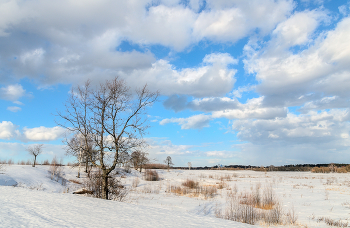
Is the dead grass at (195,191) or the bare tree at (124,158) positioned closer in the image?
the bare tree at (124,158)

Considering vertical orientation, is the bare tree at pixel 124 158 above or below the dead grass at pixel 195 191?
above

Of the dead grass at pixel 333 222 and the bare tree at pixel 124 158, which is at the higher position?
the bare tree at pixel 124 158

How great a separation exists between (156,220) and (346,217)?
1020 cm

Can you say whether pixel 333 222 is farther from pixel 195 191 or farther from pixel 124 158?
pixel 195 191

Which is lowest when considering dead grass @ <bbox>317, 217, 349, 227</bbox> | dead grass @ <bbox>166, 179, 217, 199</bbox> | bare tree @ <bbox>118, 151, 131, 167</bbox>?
dead grass @ <bbox>166, 179, 217, 199</bbox>

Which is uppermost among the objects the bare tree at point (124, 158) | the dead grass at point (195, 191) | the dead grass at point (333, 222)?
the bare tree at point (124, 158)

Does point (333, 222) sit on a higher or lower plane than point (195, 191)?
higher

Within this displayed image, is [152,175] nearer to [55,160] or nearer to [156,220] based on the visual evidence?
[55,160]

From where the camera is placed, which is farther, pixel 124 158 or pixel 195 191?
pixel 195 191

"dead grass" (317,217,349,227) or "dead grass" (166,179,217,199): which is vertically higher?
"dead grass" (317,217,349,227)


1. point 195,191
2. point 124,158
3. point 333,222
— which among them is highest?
point 124,158

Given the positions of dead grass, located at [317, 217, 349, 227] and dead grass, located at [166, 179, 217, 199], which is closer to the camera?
dead grass, located at [317, 217, 349, 227]

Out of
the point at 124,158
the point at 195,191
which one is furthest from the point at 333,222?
the point at 195,191

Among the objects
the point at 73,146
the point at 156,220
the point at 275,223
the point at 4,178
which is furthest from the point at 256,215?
the point at 4,178
